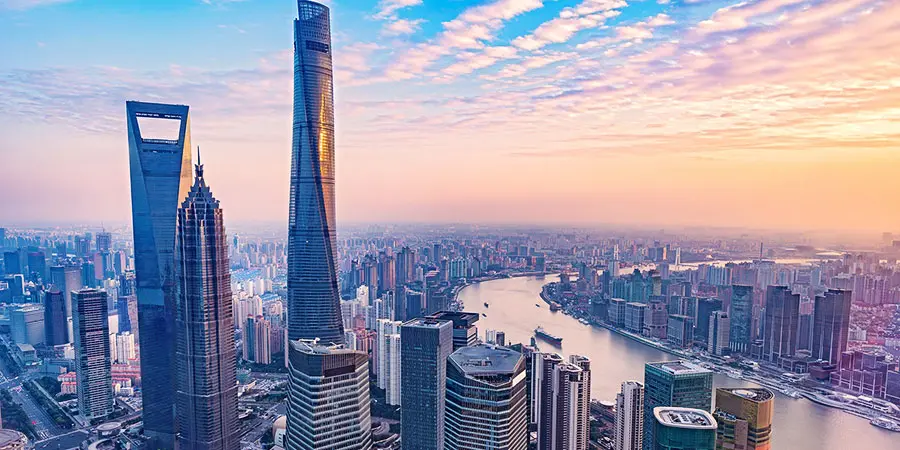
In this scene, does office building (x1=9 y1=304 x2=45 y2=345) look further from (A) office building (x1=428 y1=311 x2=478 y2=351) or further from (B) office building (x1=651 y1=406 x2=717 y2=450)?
(B) office building (x1=651 y1=406 x2=717 y2=450)

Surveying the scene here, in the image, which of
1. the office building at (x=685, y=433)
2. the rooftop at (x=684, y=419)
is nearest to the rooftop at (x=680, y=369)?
the rooftop at (x=684, y=419)

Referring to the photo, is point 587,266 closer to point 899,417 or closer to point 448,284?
point 448,284

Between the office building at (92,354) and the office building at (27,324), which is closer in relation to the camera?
the office building at (92,354)

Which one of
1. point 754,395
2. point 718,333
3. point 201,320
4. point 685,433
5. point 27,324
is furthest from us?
point 718,333

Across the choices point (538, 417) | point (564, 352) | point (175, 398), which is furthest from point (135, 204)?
point (564, 352)

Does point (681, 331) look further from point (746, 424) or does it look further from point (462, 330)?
point (746, 424)

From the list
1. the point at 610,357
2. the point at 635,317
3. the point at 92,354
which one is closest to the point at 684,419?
the point at 610,357

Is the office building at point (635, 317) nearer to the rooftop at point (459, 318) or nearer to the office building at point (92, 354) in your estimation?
the rooftop at point (459, 318)
